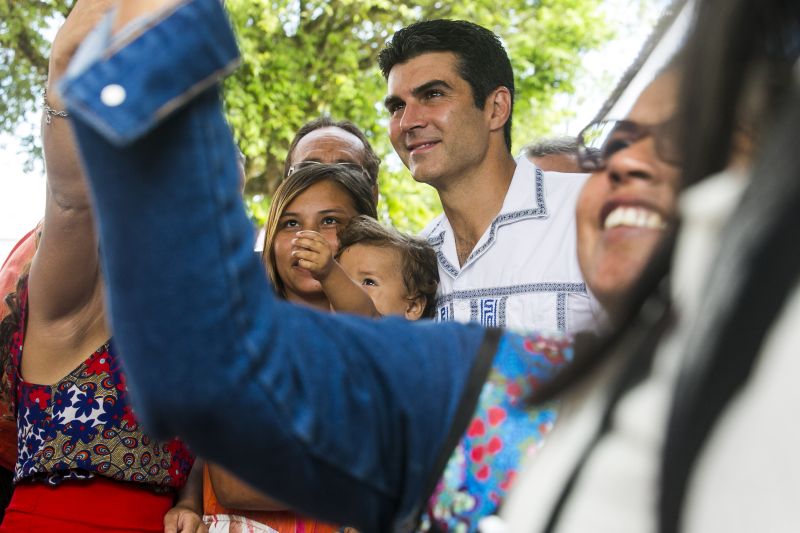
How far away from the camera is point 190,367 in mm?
727

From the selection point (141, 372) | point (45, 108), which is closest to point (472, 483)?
point (141, 372)

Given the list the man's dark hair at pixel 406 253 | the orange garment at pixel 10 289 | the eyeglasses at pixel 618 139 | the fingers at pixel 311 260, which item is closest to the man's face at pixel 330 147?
the man's dark hair at pixel 406 253

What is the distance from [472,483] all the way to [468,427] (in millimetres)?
51

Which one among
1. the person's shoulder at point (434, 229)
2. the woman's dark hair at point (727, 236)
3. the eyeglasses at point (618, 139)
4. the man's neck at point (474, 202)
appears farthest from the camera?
the person's shoulder at point (434, 229)

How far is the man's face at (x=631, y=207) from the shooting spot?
2.64 ft

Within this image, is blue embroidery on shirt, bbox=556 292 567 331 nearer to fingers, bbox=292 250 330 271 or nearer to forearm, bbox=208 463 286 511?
fingers, bbox=292 250 330 271

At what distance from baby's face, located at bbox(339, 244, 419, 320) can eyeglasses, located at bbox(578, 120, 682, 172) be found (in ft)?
6.58

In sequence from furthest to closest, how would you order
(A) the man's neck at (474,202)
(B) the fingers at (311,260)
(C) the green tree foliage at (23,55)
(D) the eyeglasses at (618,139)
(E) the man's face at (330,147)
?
(C) the green tree foliage at (23,55) → (E) the man's face at (330,147) → (A) the man's neck at (474,202) → (B) the fingers at (311,260) → (D) the eyeglasses at (618,139)

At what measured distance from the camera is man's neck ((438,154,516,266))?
135 inches

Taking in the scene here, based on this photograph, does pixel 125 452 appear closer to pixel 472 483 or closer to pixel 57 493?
pixel 57 493

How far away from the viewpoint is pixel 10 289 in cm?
232

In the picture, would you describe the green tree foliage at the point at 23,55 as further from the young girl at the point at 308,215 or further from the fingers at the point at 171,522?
the fingers at the point at 171,522

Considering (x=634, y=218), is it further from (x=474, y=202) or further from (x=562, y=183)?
(x=474, y=202)

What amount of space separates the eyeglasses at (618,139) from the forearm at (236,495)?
4.66 ft
